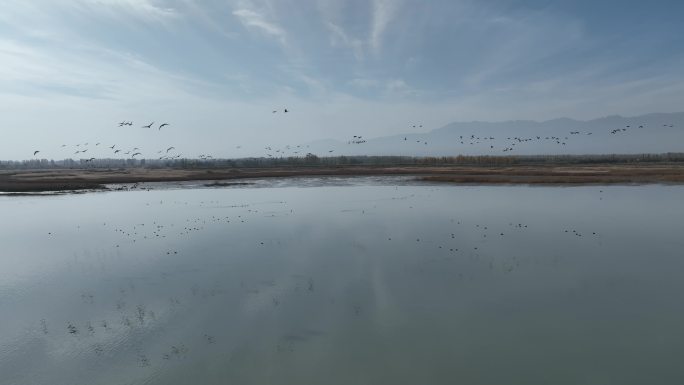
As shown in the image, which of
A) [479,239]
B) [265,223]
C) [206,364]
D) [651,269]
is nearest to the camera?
[206,364]

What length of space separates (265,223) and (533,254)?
854 inches

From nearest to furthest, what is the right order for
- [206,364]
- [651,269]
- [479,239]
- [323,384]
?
[323,384] < [206,364] < [651,269] < [479,239]

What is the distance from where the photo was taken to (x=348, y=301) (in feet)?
57.0

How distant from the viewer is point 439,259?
2347 centimetres

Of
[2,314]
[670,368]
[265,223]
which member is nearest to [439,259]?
[670,368]

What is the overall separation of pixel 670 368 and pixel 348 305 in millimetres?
10798

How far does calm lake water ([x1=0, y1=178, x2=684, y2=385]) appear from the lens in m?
12.3

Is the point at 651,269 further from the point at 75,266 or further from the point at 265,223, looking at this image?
the point at 75,266

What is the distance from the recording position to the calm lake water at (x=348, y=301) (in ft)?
40.5

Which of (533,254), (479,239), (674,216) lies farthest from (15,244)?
(674,216)

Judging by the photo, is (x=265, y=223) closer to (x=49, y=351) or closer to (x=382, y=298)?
(x=382, y=298)

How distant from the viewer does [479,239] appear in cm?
2836

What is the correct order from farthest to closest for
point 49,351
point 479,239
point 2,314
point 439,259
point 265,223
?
point 265,223, point 479,239, point 439,259, point 2,314, point 49,351

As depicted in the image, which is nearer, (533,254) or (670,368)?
(670,368)
